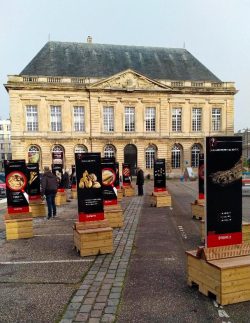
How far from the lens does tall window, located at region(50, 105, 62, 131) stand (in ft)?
131

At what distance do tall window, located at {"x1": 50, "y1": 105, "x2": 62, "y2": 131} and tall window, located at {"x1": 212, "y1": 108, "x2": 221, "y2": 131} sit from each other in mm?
20984

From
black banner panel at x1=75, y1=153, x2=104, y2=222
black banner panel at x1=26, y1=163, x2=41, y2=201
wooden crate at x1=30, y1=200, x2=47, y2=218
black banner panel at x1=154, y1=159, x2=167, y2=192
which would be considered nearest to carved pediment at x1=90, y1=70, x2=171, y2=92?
black banner panel at x1=154, y1=159, x2=167, y2=192

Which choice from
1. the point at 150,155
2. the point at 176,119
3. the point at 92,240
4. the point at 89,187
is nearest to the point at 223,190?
the point at 92,240

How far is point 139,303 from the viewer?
5.09 metres

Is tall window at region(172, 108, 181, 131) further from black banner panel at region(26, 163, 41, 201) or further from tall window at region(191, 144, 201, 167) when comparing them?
black banner panel at region(26, 163, 41, 201)

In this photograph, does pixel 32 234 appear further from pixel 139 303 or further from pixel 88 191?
pixel 139 303

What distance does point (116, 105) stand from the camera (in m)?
41.2

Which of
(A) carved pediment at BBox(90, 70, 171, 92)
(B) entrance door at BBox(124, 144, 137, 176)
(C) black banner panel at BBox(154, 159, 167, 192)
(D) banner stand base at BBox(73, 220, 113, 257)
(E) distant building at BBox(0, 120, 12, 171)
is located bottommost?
(D) banner stand base at BBox(73, 220, 113, 257)

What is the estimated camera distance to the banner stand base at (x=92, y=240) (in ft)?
25.3

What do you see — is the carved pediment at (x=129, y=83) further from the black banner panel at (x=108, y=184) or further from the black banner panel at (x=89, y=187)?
the black banner panel at (x=89, y=187)

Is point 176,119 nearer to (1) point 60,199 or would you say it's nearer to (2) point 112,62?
(2) point 112,62

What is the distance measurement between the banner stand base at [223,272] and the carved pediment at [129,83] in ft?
119

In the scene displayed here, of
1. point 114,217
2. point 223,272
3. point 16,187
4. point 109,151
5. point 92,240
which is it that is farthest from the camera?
point 109,151

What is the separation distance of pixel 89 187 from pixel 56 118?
3333cm
